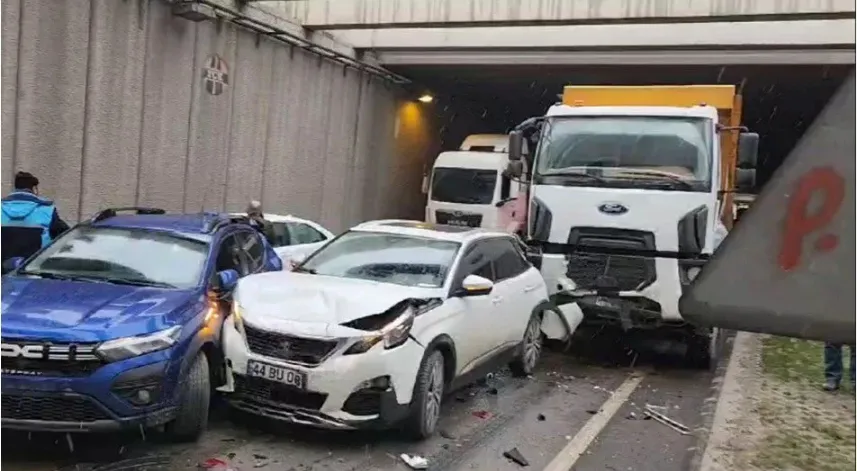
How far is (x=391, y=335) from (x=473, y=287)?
119 centimetres

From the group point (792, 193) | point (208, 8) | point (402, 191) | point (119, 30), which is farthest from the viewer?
point (402, 191)

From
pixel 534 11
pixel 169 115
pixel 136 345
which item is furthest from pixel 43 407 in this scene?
pixel 534 11

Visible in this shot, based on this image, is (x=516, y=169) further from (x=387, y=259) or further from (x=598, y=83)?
(x=598, y=83)

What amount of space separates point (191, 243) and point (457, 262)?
7.30 ft

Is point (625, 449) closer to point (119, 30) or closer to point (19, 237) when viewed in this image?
point (19, 237)

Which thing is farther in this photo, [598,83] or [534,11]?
[598,83]

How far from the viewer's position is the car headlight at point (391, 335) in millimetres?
5645

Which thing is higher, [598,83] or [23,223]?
[598,83]

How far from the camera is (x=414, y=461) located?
18.4 feet

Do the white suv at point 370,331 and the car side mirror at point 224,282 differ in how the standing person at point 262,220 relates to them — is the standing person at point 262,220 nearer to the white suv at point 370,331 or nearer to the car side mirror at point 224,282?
the white suv at point 370,331

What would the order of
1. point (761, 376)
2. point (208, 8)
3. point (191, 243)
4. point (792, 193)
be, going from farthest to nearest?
point (208, 8) < point (761, 376) < point (191, 243) < point (792, 193)

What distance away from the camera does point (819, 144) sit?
6.40ft

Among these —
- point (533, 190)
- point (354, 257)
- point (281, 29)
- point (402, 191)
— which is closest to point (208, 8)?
point (281, 29)

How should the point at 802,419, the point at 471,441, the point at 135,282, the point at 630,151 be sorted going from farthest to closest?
the point at 630,151 → the point at 802,419 → the point at 471,441 → the point at 135,282
